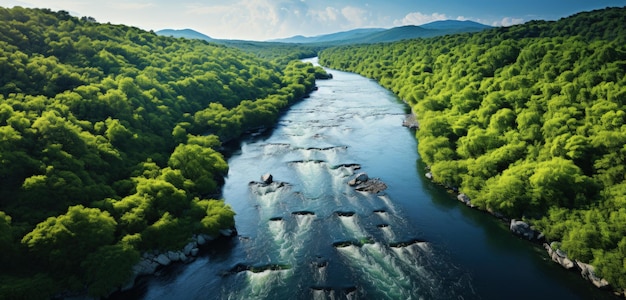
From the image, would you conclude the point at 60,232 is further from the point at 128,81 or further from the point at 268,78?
the point at 268,78

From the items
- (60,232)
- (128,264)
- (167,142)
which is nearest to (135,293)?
(128,264)

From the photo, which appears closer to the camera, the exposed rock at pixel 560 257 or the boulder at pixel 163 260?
the exposed rock at pixel 560 257

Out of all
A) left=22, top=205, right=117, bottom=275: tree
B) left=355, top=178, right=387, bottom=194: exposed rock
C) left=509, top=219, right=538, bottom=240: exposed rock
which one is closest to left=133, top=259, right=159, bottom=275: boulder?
left=22, top=205, right=117, bottom=275: tree

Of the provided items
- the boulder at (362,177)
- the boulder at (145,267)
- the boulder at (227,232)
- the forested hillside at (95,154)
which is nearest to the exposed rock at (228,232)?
the boulder at (227,232)

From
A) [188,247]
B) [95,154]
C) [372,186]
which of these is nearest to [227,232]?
[188,247]

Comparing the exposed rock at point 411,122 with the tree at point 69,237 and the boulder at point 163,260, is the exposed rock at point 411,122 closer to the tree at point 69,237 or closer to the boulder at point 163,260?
the boulder at point 163,260

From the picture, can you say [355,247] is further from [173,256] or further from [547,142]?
[547,142]
